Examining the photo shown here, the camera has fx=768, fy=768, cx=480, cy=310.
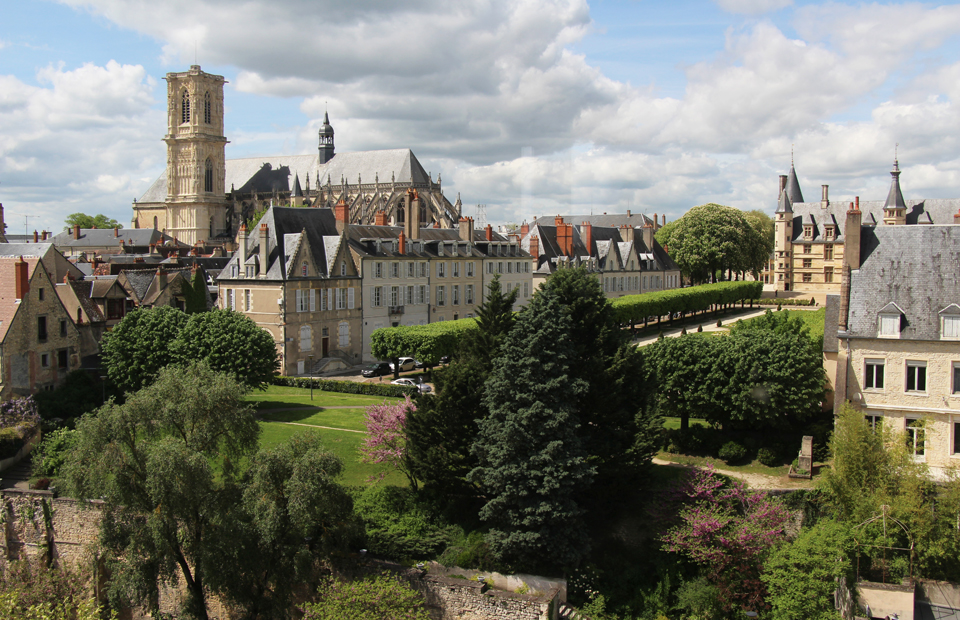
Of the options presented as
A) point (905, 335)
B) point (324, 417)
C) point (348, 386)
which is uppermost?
point (905, 335)

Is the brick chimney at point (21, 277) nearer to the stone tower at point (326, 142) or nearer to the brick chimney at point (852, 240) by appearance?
the brick chimney at point (852, 240)

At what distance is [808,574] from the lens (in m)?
22.0

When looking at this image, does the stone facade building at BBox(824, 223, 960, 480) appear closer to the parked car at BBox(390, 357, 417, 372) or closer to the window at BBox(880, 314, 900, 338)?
the window at BBox(880, 314, 900, 338)

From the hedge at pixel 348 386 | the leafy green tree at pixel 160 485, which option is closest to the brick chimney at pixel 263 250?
the hedge at pixel 348 386

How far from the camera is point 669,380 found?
102ft

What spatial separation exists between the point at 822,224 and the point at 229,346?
68401 mm

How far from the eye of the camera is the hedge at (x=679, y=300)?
56.0 m

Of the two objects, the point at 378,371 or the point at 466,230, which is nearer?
the point at 378,371

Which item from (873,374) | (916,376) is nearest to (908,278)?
(916,376)

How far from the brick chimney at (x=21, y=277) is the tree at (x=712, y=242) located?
62340 mm

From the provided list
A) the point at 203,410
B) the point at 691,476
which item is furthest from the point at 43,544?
the point at 691,476

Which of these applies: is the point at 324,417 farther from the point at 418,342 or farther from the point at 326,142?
the point at 326,142

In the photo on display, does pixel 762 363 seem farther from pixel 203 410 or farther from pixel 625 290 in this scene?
pixel 625 290

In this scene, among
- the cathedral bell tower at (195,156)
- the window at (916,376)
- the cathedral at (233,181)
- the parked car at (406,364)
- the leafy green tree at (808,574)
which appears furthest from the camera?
the cathedral bell tower at (195,156)
